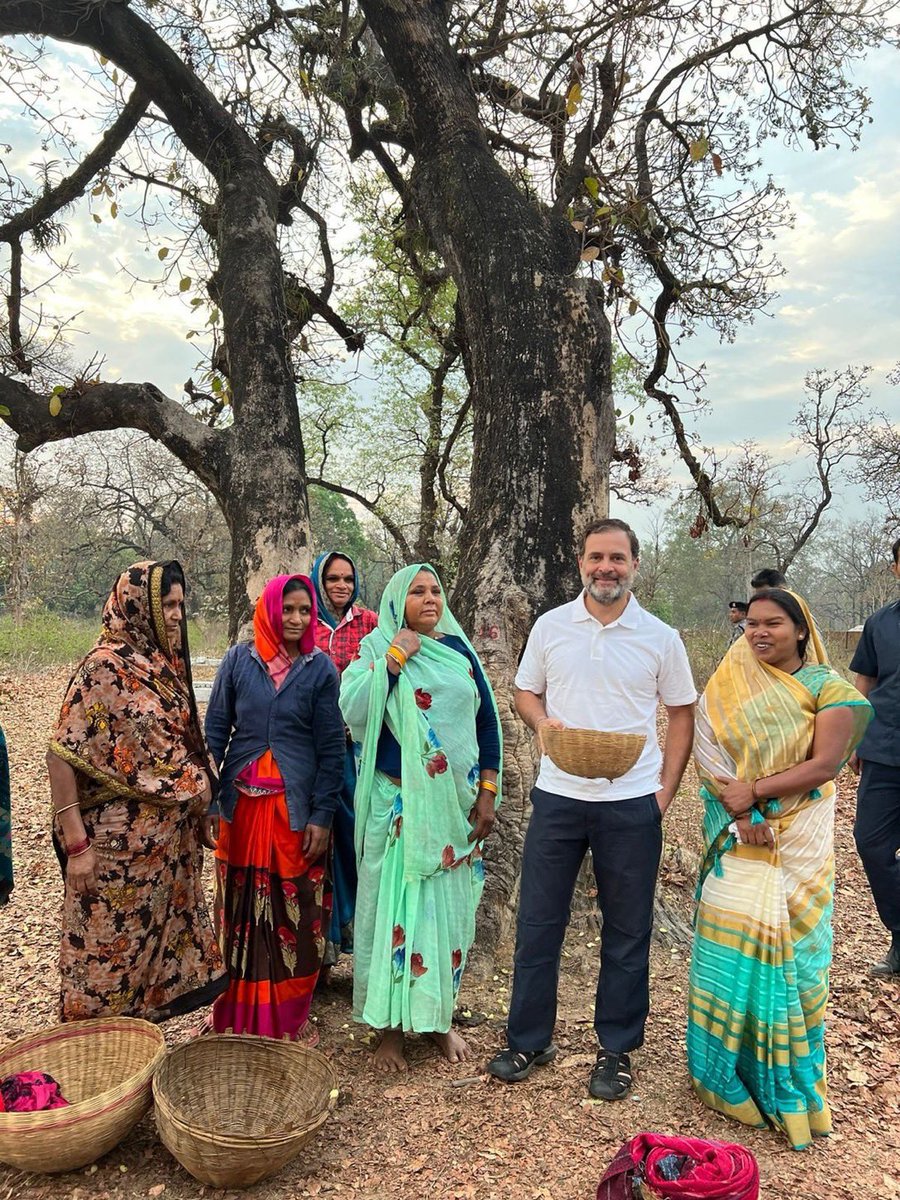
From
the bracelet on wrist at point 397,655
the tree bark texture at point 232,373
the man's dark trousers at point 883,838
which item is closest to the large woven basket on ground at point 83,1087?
the bracelet on wrist at point 397,655

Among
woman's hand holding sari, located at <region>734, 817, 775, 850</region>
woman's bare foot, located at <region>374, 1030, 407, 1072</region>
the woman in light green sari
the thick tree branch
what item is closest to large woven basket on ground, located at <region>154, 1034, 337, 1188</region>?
woman's bare foot, located at <region>374, 1030, 407, 1072</region>

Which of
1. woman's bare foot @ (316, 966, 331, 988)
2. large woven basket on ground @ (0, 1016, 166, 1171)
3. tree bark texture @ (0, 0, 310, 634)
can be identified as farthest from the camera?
tree bark texture @ (0, 0, 310, 634)

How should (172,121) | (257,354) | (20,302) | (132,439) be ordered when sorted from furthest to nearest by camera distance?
(132,439)
(20,302)
(172,121)
(257,354)

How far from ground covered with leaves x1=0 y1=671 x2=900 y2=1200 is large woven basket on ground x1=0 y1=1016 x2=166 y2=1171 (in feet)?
0.57

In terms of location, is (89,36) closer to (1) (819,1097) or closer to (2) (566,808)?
(2) (566,808)

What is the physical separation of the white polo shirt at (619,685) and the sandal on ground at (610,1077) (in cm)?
98

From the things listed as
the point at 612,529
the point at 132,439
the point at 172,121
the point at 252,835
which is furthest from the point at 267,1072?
the point at 132,439

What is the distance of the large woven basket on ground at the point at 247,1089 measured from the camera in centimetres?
245

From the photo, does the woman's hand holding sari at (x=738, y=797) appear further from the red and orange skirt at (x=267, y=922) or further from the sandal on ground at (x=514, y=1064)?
the red and orange skirt at (x=267, y=922)

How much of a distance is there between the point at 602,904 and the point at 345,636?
200 cm

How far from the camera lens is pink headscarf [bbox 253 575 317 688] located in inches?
130

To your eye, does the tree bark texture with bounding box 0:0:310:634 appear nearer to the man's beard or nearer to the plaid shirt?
the plaid shirt

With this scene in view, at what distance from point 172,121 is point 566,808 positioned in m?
5.64

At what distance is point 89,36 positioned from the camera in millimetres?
5500
